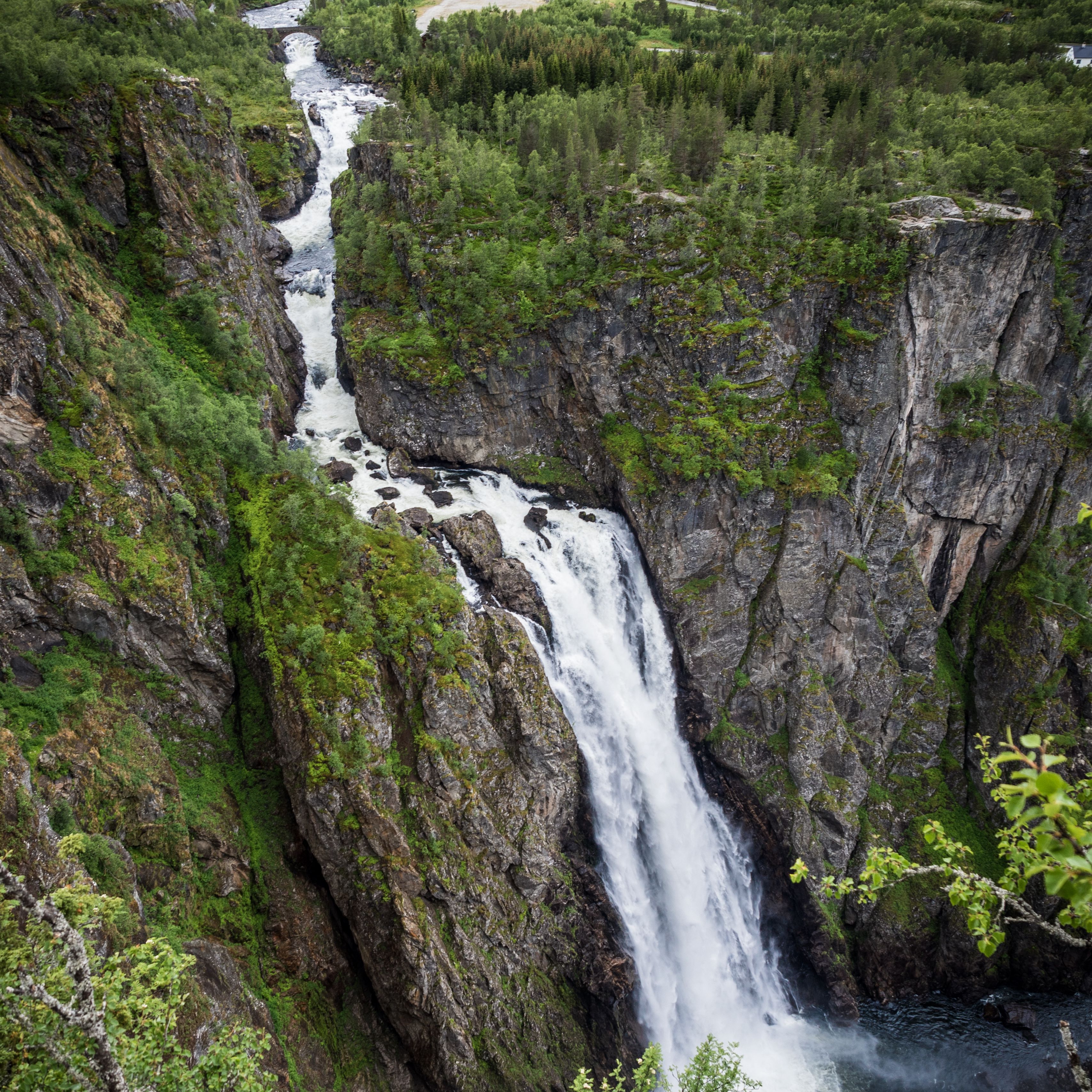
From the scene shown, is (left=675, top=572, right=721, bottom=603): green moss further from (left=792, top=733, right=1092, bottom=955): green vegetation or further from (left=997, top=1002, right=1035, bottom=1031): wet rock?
(left=792, top=733, right=1092, bottom=955): green vegetation

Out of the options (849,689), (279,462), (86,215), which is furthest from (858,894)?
(86,215)

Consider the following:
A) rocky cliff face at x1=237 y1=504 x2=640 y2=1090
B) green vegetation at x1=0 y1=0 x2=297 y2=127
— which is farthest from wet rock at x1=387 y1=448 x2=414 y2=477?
green vegetation at x1=0 y1=0 x2=297 y2=127

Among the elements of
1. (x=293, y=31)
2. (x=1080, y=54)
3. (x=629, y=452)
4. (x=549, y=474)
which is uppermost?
(x=293, y=31)

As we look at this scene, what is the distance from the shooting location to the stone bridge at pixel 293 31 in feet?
249

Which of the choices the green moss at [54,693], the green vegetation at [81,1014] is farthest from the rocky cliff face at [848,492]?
the green vegetation at [81,1014]

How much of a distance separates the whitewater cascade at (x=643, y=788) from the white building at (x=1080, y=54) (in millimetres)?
82387

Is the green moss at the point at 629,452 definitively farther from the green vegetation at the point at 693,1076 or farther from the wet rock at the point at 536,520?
the green vegetation at the point at 693,1076

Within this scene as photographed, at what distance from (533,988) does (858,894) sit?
21.9m

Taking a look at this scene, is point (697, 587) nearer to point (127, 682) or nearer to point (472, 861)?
point (472, 861)

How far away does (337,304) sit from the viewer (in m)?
43.0

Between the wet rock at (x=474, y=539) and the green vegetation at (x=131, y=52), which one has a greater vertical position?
the green vegetation at (x=131, y=52)

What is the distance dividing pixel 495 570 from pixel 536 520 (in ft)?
15.4

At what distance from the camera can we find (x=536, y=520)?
3547 centimetres

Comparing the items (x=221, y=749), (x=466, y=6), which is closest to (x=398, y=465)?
(x=221, y=749)
